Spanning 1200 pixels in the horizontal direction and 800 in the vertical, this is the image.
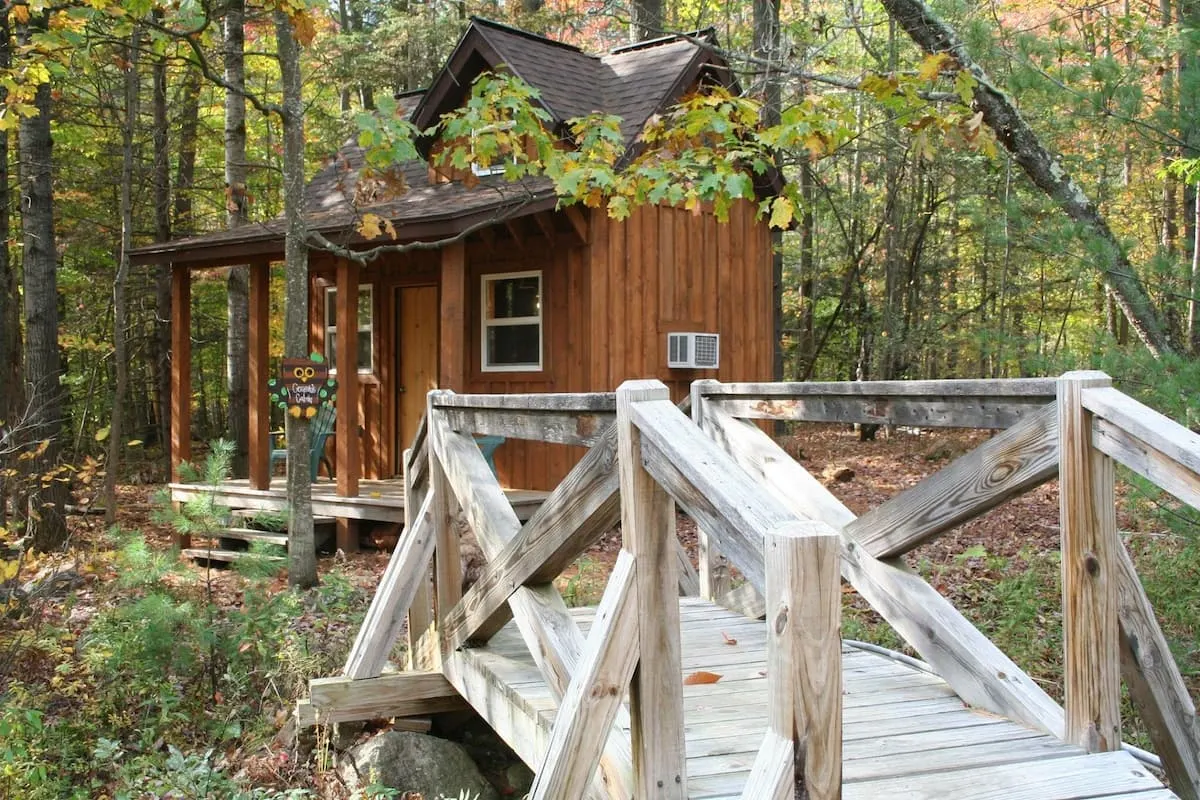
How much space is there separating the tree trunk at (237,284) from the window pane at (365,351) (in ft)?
5.94

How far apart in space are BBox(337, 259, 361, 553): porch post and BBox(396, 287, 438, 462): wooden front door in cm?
179

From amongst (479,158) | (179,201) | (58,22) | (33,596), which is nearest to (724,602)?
(479,158)

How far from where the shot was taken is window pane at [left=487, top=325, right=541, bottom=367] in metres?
11.3

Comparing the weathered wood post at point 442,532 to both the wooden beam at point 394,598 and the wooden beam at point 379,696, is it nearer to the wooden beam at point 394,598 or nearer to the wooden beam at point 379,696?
the wooden beam at point 394,598

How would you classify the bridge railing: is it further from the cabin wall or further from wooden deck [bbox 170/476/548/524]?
the cabin wall

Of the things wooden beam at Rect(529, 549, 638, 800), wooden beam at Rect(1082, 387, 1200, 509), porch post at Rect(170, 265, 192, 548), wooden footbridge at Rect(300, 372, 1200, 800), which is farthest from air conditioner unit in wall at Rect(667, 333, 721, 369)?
wooden beam at Rect(529, 549, 638, 800)

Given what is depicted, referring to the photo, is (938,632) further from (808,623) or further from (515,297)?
(515,297)

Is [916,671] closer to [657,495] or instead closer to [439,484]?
[657,495]

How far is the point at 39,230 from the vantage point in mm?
9906

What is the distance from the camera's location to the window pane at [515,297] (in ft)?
37.1

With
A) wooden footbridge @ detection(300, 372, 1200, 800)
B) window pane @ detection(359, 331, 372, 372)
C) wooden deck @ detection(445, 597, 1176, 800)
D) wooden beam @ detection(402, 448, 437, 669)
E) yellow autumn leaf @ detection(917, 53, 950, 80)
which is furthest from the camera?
window pane @ detection(359, 331, 372, 372)

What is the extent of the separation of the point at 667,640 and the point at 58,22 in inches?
277

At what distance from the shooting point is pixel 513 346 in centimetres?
1146

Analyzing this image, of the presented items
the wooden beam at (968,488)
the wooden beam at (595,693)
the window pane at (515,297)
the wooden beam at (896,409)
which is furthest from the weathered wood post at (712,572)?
the window pane at (515,297)
